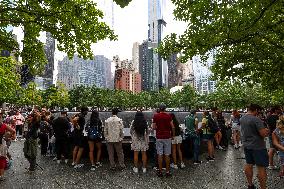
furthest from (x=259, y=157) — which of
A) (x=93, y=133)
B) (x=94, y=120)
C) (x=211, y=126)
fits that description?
(x=94, y=120)

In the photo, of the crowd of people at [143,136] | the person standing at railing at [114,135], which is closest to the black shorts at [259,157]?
the crowd of people at [143,136]

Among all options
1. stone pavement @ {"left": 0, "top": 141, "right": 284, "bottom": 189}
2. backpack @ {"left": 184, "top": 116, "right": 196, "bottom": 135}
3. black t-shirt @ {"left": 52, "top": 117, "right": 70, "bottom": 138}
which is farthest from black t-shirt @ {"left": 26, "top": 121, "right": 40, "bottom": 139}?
backpack @ {"left": 184, "top": 116, "right": 196, "bottom": 135}

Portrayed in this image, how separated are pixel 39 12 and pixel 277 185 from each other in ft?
25.9

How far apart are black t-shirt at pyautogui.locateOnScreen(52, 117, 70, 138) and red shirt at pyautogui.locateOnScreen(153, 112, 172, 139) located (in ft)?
12.2

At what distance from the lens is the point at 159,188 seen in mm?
7629

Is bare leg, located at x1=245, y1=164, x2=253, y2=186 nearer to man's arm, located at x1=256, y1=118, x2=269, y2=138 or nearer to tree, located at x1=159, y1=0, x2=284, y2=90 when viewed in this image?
man's arm, located at x1=256, y1=118, x2=269, y2=138

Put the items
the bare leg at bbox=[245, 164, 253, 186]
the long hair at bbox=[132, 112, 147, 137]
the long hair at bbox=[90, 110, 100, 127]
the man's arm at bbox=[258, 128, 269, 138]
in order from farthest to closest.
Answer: the long hair at bbox=[90, 110, 100, 127] < the long hair at bbox=[132, 112, 147, 137] < the bare leg at bbox=[245, 164, 253, 186] < the man's arm at bbox=[258, 128, 269, 138]

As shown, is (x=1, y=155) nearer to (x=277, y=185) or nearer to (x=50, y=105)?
(x=277, y=185)

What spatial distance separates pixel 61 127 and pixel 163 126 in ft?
13.5

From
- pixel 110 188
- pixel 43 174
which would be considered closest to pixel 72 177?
pixel 43 174

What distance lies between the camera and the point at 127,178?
8.86 metres

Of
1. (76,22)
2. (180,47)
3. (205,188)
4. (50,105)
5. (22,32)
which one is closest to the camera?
(205,188)

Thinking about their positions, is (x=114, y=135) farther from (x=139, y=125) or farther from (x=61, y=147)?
(x=61, y=147)

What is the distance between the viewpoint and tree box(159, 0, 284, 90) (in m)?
10.3
